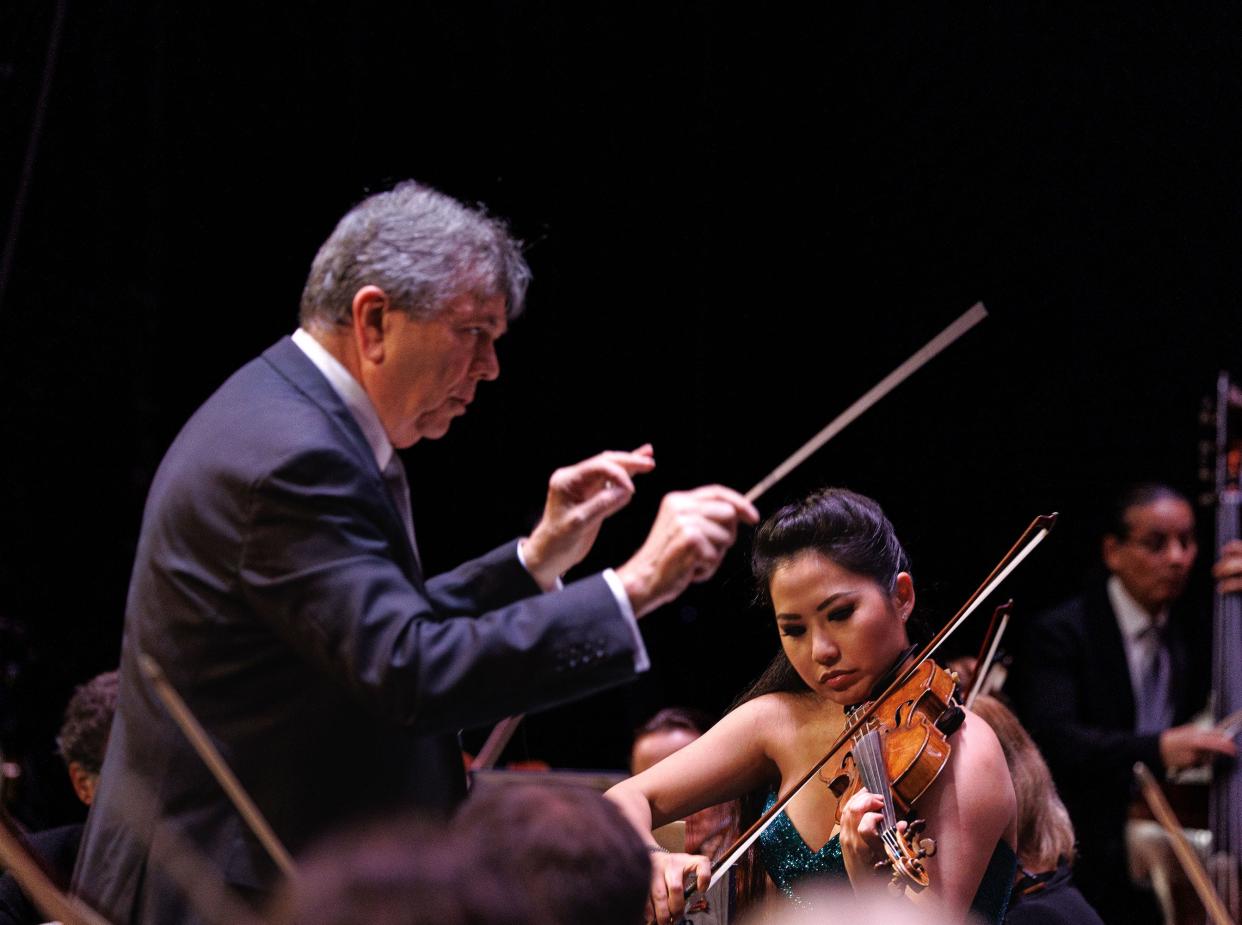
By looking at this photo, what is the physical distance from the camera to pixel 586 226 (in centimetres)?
412

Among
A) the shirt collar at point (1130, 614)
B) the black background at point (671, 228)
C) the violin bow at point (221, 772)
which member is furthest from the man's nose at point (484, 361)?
the shirt collar at point (1130, 614)

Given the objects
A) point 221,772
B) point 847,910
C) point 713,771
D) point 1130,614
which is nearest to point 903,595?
point 713,771

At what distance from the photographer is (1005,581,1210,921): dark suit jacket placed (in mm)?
3637

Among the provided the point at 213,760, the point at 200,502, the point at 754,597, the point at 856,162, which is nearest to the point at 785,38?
the point at 856,162

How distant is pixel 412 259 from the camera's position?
6.21 ft

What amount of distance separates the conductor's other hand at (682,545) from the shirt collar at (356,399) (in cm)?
42

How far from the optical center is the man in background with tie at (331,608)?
1582 mm

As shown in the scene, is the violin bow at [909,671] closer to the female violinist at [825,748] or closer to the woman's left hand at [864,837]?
the female violinist at [825,748]

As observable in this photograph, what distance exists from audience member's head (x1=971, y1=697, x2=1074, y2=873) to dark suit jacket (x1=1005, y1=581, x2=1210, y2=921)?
4.21 feet

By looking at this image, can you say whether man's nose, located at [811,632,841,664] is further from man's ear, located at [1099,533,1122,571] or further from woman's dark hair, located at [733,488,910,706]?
man's ear, located at [1099,533,1122,571]

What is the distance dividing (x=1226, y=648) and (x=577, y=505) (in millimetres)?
2439

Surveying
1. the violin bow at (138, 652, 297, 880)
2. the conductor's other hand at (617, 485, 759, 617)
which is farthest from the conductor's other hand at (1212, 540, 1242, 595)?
the violin bow at (138, 652, 297, 880)

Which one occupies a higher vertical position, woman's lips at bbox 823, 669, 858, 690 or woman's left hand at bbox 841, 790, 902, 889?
woman's lips at bbox 823, 669, 858, 690

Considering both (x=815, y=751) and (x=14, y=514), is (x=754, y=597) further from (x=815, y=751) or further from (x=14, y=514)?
(x=14, y=514)
